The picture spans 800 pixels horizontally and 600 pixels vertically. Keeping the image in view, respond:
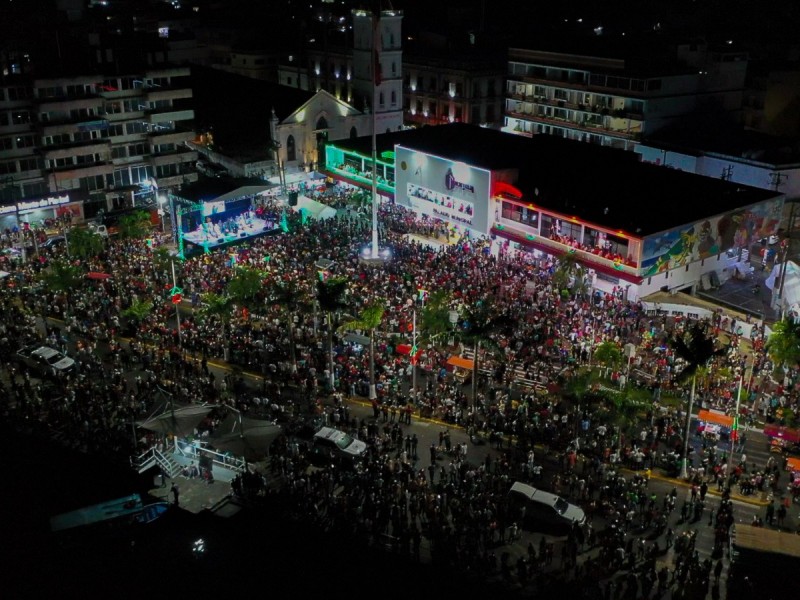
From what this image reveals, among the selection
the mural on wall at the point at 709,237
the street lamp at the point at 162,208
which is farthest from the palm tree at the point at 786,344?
the street lamp at the point at 162,208

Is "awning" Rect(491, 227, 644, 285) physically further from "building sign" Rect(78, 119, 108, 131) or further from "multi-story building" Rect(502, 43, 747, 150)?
"building sign" Rect(78, 119, 108, 131)

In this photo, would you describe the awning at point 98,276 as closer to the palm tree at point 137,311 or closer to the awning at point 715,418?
the palm tree at point 137,311

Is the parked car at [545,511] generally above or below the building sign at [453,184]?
below

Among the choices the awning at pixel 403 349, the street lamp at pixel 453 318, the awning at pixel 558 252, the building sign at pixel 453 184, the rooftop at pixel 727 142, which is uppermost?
the rooftop at pixel 727 142

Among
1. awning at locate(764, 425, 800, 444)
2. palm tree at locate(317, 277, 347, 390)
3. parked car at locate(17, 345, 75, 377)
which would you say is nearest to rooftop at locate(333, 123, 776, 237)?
awning at locate(764, 425, 800, 444)

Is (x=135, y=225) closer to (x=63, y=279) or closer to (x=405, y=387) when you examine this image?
(x=63, y=279)

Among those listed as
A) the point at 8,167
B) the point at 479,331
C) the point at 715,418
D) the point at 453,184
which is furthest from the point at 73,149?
the point at 715,418

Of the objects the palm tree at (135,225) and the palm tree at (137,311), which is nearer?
the palm tree at (137,311)
